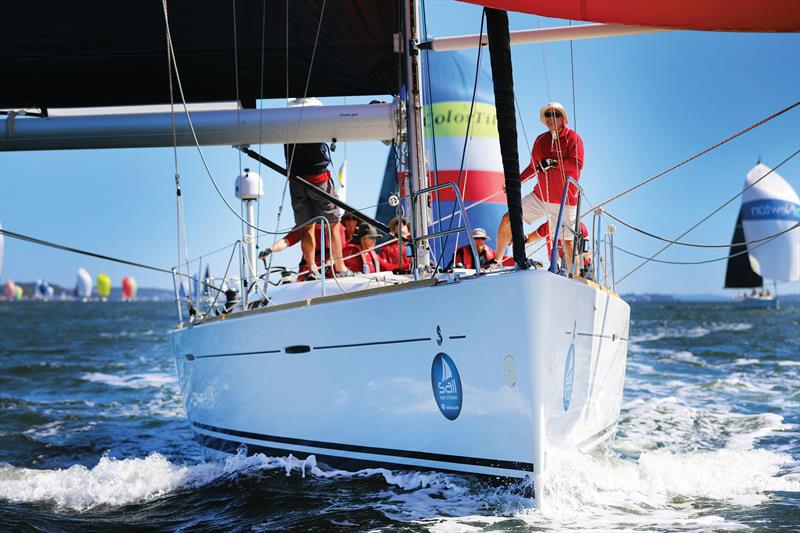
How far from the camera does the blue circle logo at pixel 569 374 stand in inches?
168

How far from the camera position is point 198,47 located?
634cm

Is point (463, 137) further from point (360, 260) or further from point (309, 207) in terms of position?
point (309, 207)

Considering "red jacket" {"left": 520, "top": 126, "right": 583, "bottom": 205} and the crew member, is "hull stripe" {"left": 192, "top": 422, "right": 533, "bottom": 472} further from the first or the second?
"red jacket" {"left": 520, "top": 126, "right": 583, "bottom": 205}

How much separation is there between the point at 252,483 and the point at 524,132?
3.00 m

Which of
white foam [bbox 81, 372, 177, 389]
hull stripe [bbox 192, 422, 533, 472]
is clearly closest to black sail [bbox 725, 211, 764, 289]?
white foam [bbox 81, 372, 177, 389]

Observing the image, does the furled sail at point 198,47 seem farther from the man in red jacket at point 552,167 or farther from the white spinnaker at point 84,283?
the white spinnaker at point 84,283

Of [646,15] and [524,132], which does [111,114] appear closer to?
[524,132]

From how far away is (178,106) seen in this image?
667cm

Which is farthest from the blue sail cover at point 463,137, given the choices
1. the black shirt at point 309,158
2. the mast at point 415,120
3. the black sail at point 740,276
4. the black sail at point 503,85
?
the black sail at point 740,276

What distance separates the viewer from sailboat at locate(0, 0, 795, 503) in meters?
3.96

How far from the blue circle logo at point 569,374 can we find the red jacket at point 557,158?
127 centimetres

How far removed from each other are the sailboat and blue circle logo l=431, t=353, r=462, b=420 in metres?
0.01

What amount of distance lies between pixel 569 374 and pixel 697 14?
6.03 feet

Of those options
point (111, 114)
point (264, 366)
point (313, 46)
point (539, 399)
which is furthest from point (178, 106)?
point (539, 399)
